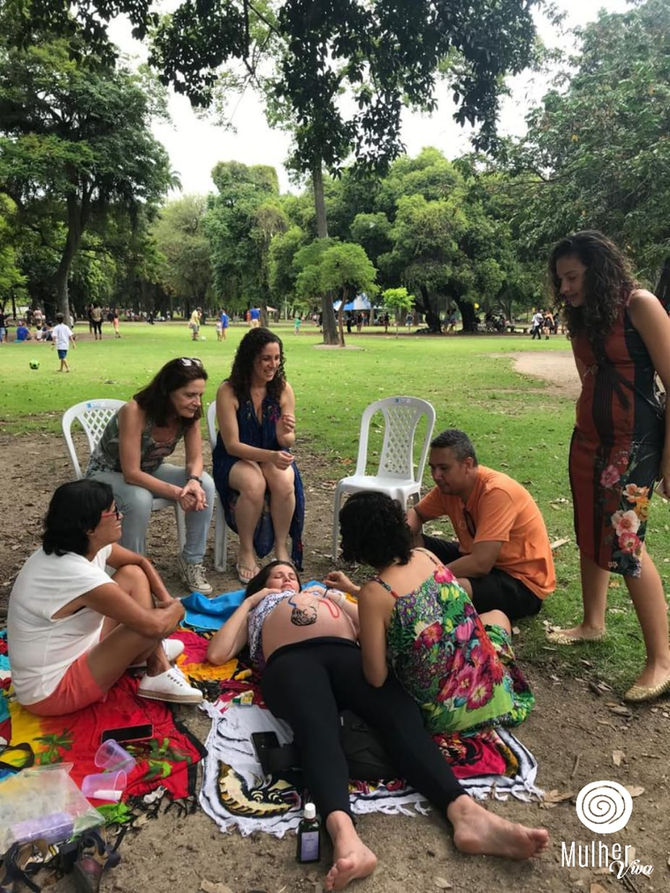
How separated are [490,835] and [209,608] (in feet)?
6.95

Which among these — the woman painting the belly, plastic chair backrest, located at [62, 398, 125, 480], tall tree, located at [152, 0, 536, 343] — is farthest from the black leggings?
tall tree, located at [152, 0, 536, 343]

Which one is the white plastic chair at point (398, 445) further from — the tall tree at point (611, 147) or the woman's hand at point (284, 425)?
the tall tree at point (611, 147)

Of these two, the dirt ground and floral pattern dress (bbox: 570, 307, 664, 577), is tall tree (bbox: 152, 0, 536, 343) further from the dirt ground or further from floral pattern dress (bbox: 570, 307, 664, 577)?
the dirt ground

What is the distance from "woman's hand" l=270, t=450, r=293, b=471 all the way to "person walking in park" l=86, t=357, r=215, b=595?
467 mm

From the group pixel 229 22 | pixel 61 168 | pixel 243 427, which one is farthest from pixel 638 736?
pixel 61 168

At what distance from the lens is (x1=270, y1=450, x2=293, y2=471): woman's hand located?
4289mm

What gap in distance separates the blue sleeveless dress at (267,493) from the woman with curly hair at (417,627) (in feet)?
6.53

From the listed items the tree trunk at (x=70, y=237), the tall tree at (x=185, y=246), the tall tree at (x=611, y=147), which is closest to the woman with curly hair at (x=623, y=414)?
the tall tree at (x=611, y=147)

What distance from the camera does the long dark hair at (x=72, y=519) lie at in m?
2.47

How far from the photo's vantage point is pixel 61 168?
27531mm

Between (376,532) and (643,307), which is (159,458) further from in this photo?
(643,307)

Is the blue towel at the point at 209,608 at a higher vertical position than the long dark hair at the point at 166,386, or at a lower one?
lower

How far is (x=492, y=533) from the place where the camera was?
329 cm

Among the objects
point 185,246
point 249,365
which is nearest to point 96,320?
point 185,246
